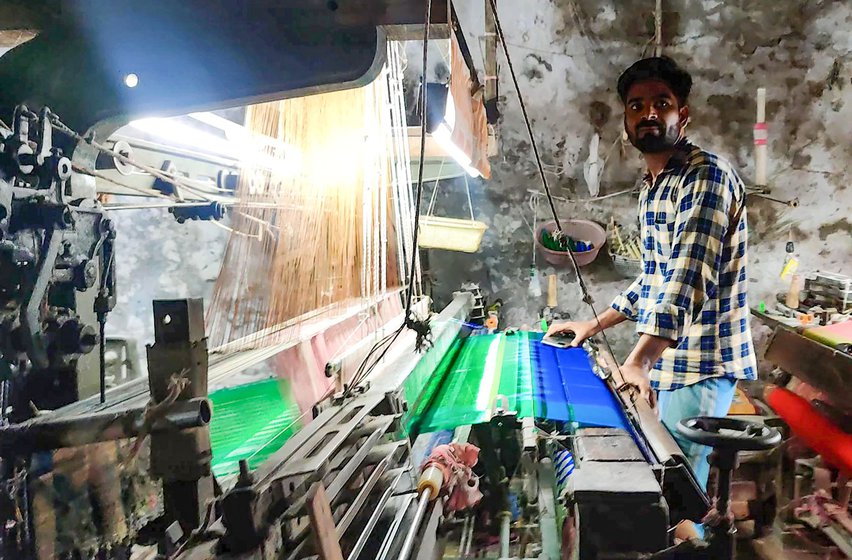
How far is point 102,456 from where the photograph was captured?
1.04 metres

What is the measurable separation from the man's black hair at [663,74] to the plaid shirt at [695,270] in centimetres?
18

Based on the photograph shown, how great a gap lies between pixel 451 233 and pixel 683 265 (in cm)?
230

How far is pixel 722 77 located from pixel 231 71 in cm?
421

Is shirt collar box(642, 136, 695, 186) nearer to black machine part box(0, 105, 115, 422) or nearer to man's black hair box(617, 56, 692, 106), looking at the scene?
man's black hair box(617, 56, 692, 106)

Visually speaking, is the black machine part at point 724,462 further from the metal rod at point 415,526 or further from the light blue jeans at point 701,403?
the light blue jeans at point 701,403

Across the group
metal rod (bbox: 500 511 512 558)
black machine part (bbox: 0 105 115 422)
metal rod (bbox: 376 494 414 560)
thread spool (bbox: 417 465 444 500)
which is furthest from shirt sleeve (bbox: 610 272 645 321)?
black machine part (bbox: 0 105 115 422)

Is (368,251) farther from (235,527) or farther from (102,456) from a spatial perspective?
(235,527)

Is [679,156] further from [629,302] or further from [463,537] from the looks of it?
[463,537]

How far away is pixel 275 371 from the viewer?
1.78 metres

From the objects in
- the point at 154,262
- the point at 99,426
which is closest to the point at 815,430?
the point at 99,426

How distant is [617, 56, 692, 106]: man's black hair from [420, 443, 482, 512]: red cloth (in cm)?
130

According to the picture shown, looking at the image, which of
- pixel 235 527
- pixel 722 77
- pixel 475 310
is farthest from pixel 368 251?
pixel 722 77

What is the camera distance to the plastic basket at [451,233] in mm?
3715

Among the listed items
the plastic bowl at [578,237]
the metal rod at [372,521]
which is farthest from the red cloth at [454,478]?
the plastic bowl at [578,237]
